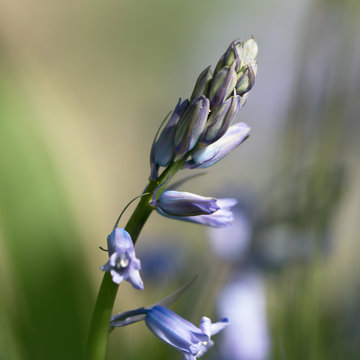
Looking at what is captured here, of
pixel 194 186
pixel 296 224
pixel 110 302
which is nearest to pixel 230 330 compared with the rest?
pixel 296 224

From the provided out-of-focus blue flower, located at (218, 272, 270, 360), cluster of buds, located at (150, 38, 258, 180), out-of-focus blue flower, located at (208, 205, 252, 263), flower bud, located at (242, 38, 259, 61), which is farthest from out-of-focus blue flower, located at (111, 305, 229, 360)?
A: out-of-focus blue flower, located at (208, 205, 252, 263)

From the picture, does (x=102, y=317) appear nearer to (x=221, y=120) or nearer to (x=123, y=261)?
(x=123, y=261)

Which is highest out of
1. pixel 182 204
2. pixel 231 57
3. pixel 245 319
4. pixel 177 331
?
pixel 231 57

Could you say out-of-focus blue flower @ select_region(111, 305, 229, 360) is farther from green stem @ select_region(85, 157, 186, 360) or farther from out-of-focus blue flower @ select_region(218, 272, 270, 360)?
out-of-focus blue flower @ select_region(218, 272, 270, 360)

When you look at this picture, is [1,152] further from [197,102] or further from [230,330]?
[230,330]

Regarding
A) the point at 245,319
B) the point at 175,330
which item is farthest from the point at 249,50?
the point at 245,319

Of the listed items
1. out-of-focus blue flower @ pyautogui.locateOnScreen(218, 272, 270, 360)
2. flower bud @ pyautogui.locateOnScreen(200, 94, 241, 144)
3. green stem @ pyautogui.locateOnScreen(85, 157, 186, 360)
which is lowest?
out-of-focus blue flower @ pyautogui.locateOnScreen(218, 272, 270, 360)
